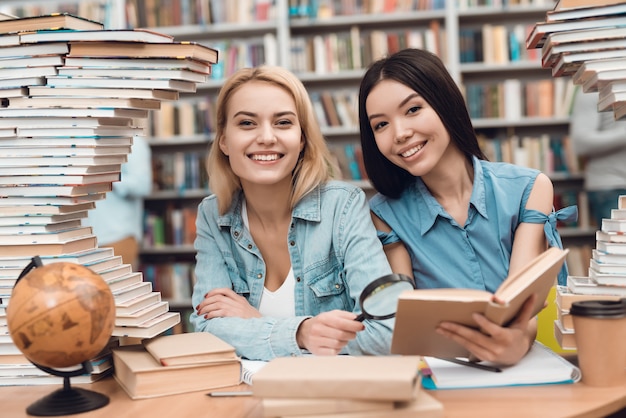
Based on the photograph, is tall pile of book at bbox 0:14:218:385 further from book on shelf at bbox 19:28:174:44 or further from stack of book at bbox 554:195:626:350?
stack of book at bbox 554:195:626:350

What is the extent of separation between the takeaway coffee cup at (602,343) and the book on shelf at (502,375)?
4cm

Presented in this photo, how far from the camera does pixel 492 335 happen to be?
4.06 feet

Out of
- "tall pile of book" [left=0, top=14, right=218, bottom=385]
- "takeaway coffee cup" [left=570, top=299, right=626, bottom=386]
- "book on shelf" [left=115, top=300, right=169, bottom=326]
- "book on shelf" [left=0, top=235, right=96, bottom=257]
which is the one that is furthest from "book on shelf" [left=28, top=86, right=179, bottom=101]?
"takeaway coffee cup" [left=570, top=299, right=626, bottom=386]

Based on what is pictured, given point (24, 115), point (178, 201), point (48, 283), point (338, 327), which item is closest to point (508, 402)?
point (338, 327)

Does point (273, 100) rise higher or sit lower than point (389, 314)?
higher

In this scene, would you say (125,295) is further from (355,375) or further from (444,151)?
(444,151)

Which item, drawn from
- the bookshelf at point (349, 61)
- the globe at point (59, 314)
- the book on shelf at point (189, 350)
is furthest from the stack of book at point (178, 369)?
the bookshelf at point (349, 61)

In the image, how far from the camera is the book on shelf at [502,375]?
1263 mm

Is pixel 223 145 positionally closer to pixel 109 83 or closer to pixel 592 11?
pixel 109 83

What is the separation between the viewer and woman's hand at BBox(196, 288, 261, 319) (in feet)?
5.31

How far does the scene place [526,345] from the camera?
135cm

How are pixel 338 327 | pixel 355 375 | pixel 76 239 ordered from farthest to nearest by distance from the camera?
pixel 76 239
pixel 338 327
pixel 355 375

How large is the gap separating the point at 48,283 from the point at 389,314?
0.60m

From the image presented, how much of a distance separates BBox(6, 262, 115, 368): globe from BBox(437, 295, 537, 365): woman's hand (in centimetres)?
60
